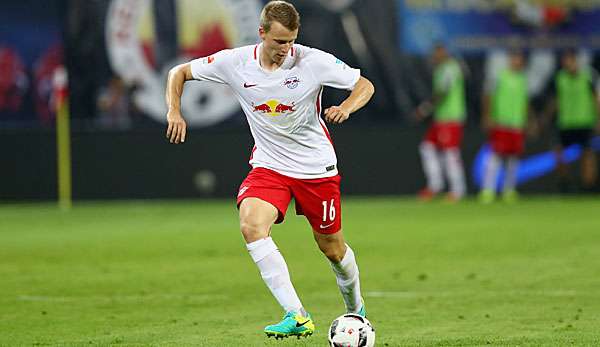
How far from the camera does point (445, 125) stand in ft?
72.9

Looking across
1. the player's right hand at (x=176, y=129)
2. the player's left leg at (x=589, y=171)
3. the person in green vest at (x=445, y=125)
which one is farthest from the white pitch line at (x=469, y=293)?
the player's left leg at (x=589, y=171)

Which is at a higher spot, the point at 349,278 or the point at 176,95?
the point at 176,95

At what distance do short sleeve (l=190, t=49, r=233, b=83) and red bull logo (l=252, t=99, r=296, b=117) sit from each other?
1.08 ft

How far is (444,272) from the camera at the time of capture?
12086 mm

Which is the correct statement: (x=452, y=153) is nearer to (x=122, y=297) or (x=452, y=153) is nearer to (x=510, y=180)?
(x=510, y=180)

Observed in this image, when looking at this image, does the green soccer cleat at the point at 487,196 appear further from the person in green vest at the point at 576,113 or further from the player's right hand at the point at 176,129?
the player's right hand at the point at 176,129

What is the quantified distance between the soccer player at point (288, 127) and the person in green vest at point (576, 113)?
14.6 metres

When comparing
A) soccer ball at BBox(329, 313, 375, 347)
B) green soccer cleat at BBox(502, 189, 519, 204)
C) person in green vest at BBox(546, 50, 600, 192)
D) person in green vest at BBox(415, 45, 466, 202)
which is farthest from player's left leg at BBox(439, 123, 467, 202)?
soccer ball at BBox(329, 313, 375, 347)

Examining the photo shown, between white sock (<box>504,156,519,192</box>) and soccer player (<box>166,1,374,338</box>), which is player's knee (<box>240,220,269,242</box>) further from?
white sock (<box>504,156,519,192</box>)

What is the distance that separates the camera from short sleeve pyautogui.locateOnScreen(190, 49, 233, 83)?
8.34 m

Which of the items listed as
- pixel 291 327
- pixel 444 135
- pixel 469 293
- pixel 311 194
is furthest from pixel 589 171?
pixel 291 327

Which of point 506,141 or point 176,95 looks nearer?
point 176,95

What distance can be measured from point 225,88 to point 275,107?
14.6 m

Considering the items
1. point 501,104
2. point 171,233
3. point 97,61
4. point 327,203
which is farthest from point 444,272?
point 97,61
